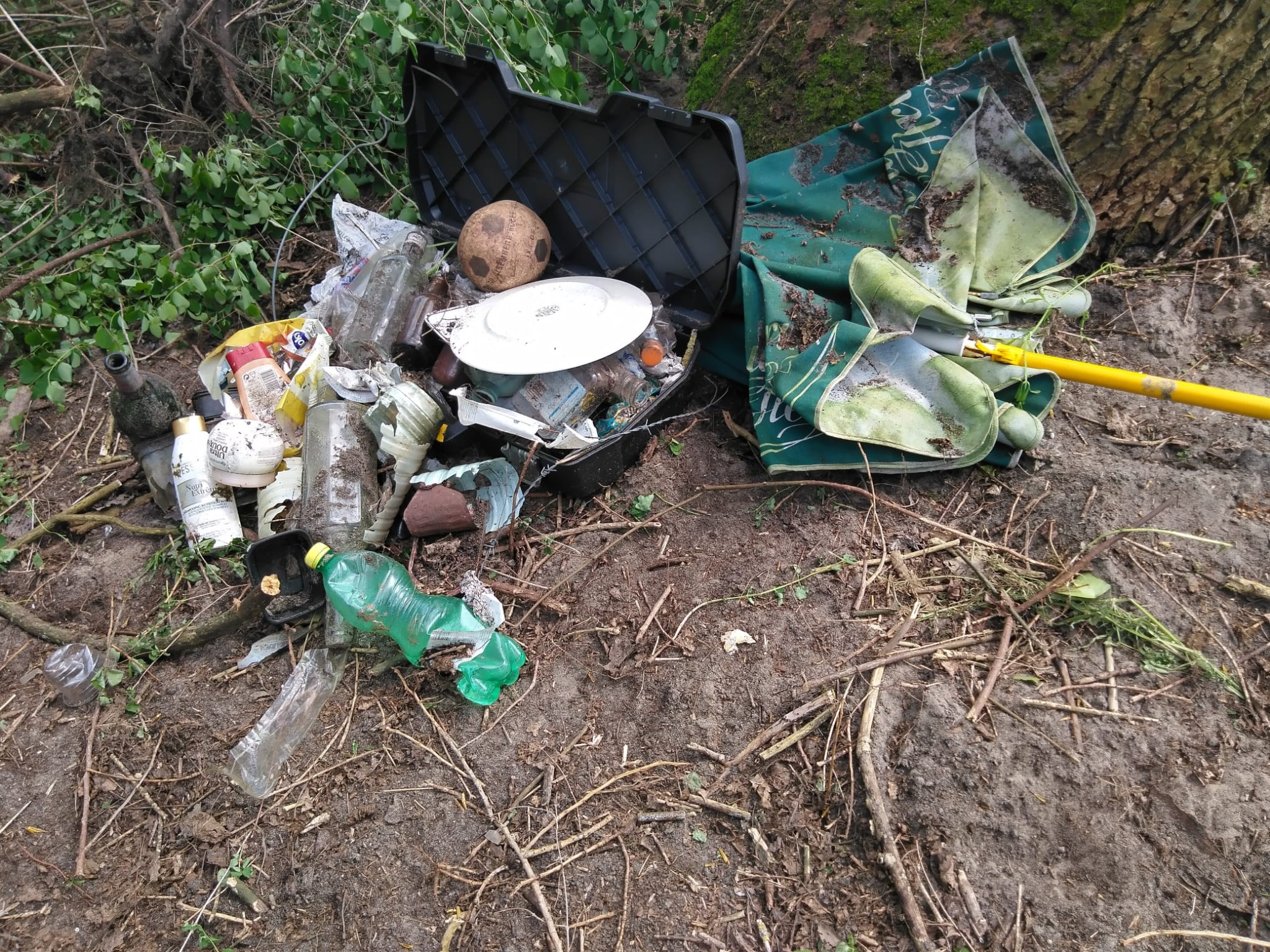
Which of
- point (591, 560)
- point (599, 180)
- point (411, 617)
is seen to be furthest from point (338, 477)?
point (599, 180)

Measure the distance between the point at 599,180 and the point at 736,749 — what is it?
1.83 metres

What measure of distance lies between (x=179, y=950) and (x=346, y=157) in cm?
280

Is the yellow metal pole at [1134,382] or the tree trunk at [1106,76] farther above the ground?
the tree trunk at [1106,76]

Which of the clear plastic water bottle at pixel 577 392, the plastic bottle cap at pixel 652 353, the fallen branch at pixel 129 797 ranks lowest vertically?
Result: the fallen branch at pixel 129 797

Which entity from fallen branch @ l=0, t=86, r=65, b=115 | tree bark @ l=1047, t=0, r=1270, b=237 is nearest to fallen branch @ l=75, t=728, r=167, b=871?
fallen branch @ l=0, t=86, r=65, b=115

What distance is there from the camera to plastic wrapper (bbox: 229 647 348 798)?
6.10ft

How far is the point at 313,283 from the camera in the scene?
10.3 feet

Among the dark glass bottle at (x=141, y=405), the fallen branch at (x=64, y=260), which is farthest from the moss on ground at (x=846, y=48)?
the fallen branch at (x=64, y=260)

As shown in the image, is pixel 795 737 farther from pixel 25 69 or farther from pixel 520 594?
pixel 25 69

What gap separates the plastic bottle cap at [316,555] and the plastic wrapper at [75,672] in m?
0.72

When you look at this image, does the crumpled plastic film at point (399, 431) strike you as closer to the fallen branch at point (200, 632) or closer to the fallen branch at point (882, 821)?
the fallen branch at point (200, 632)

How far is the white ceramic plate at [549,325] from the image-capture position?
2.21 m

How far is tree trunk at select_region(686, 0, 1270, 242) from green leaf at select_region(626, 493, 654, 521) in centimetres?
163

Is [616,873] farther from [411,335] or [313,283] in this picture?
[313,283]
